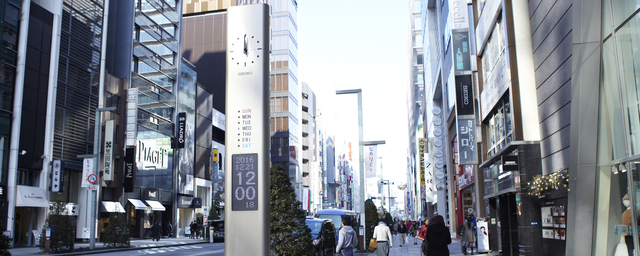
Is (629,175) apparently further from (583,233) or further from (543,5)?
(543,5)

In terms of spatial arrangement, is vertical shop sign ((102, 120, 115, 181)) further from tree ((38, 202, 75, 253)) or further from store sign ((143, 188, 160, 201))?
tree ((38, 202, 75, 253))

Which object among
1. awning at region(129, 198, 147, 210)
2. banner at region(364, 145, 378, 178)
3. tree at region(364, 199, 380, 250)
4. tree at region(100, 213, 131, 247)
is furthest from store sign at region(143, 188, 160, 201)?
banner at region(364, 145, 378, 178)

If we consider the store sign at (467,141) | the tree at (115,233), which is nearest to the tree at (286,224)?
the store sign at (467,141)

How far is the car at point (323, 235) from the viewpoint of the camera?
53.8 ft

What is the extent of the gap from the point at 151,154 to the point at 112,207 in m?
8.26

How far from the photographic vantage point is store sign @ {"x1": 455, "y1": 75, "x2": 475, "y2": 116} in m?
24.9

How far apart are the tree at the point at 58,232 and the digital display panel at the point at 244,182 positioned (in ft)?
58.2

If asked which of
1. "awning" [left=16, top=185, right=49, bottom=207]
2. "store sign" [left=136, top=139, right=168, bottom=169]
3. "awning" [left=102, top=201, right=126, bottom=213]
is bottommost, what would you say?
"awning" [left=102, top=201, right=126, bottom=213]

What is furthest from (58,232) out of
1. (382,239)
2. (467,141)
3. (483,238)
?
(467,141)

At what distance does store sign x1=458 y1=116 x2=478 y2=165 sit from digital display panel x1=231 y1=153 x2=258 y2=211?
1688 centimetres

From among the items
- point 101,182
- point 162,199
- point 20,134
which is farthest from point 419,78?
point 20,134

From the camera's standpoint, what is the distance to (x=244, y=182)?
8.92 meters

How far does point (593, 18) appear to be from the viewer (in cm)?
763

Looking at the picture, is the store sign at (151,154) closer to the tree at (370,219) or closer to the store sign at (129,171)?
the store sign at (129,171)
